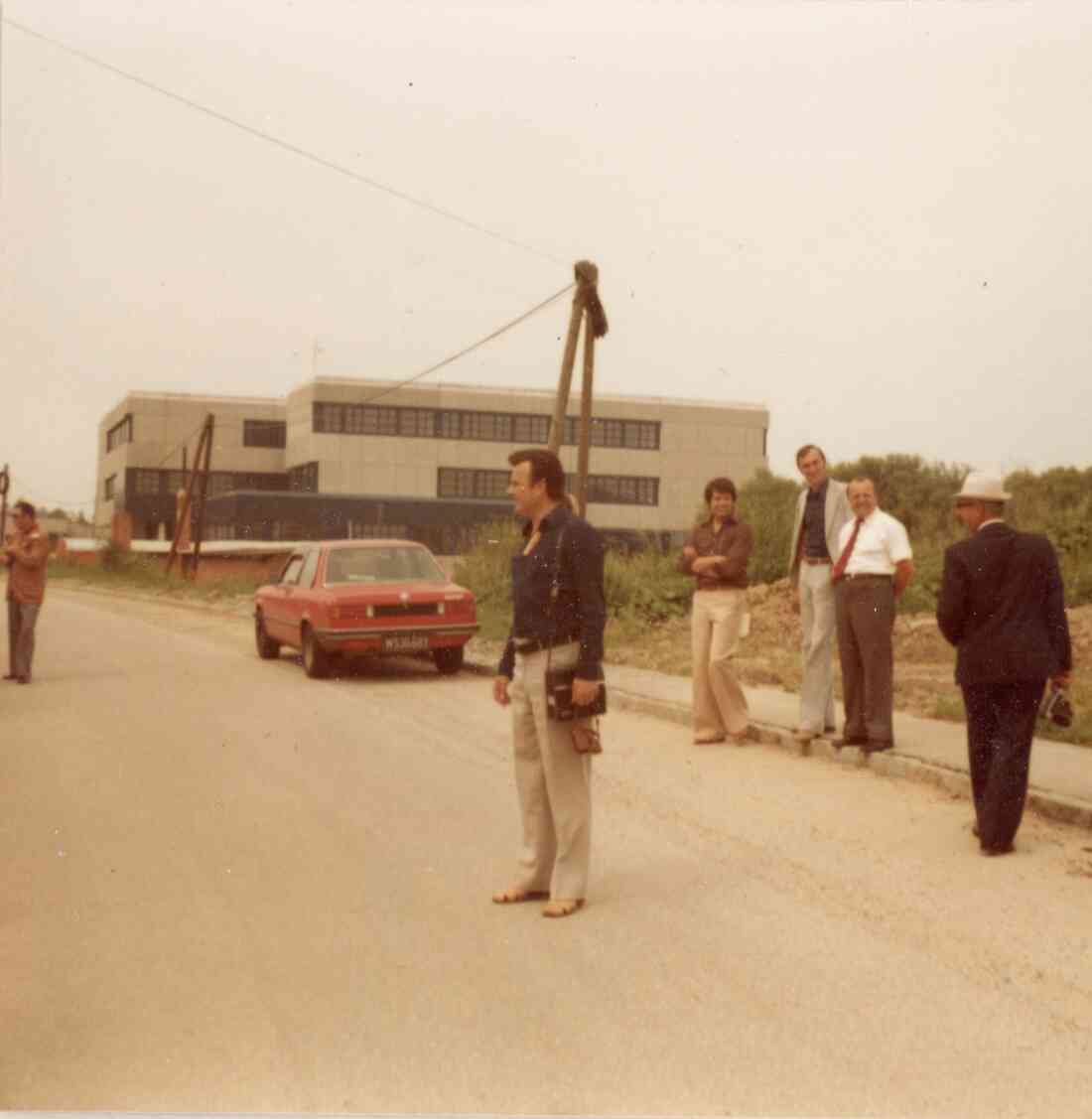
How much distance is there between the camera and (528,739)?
614 cm

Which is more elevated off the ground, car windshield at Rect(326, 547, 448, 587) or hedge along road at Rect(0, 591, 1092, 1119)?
car windshield at Rect(326, 547, 448, 587)

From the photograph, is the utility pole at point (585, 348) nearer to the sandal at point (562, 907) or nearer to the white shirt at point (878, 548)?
the white shirt at point (878, 548)

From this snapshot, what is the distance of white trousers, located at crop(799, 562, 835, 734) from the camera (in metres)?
10.3

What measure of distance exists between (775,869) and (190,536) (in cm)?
5632

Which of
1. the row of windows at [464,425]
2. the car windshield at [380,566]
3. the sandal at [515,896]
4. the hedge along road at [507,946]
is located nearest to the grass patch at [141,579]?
the row of windows at [464,425]

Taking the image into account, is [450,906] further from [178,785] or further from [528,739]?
[178,785]

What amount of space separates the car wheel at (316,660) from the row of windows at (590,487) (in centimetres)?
5474

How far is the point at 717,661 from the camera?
10844 millimetres

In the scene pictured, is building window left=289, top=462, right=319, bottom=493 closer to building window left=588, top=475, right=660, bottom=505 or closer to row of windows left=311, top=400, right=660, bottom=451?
row of windows left=311, top=400, right=660, bottom=451

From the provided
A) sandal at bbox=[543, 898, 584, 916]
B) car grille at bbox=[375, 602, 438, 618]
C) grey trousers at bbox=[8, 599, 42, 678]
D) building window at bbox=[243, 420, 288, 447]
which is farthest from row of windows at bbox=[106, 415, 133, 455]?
sandal at bbox=[543, 898, 584, 916]

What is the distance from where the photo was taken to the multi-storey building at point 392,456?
2375 inches

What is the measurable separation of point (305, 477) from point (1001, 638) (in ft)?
185

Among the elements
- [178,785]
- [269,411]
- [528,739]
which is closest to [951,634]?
[528,739]

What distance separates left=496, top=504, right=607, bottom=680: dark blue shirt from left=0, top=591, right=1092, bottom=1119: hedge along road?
1.09 metres
